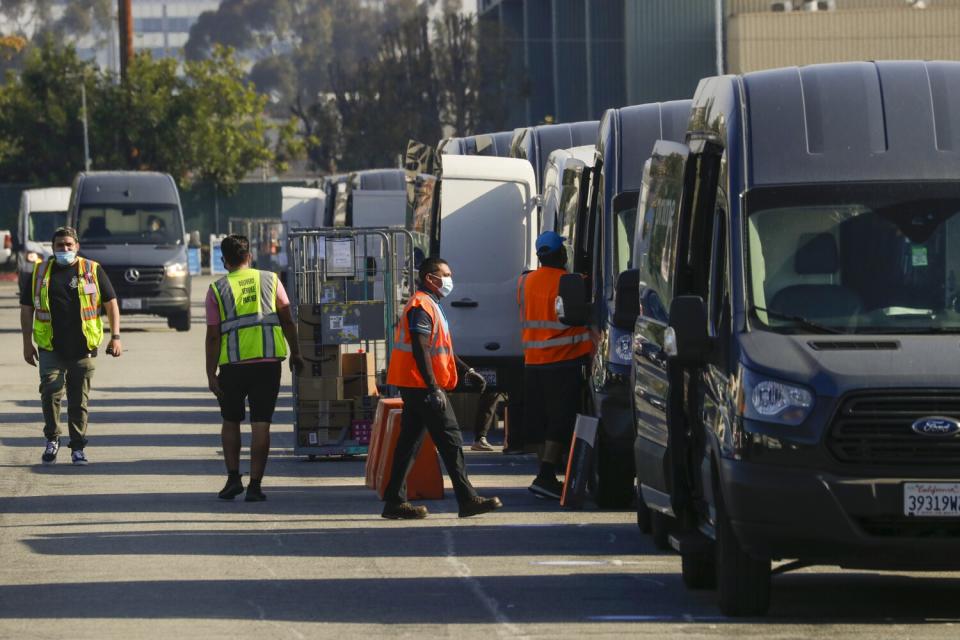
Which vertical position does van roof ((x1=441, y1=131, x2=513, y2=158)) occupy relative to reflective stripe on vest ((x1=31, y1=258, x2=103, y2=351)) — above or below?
above

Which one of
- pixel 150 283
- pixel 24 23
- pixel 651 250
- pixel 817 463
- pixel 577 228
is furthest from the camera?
pixel 24 23

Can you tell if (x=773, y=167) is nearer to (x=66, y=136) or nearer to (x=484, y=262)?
(x=484, y=262)

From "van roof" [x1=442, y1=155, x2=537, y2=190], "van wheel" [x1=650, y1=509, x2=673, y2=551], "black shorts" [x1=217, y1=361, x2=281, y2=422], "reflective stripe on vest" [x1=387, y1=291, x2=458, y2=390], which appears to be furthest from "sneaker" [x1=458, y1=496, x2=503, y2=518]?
"van roof" [x1=442, y1=155, x2=537, y2=190]

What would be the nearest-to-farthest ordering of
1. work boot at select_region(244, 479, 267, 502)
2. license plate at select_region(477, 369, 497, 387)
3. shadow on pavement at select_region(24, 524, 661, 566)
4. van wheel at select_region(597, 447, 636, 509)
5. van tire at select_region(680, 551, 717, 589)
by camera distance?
van tire at select_region(680, 551, 717, 589)
shadow on pavement at select_region(24, 524, 661, 566)
van wheel at select_region(597, 447, 636, 509)
work boot at select_region(244, 479, 267, 502)
license plate at select_region(477, 369, 497, 387)

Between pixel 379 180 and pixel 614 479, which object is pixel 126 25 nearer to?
pixel 379 180

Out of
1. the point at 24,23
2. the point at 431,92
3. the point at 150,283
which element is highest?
the point at 24,23

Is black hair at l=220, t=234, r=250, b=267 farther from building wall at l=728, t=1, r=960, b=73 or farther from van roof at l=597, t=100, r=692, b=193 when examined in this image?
building wall at l=728, t=1, r=960, b=73

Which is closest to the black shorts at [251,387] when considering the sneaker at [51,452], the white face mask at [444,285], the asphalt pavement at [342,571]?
the asphalt pavement at [342,571]

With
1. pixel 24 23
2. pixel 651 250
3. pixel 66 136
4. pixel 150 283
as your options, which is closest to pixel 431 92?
pixel 66 136

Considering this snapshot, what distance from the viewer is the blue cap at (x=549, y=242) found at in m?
14.6

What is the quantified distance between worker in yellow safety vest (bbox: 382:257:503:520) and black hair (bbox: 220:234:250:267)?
1.65 m

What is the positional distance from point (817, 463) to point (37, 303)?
920 centimetres

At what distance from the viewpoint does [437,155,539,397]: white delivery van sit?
18062 mm

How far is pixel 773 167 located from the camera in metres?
9.55
